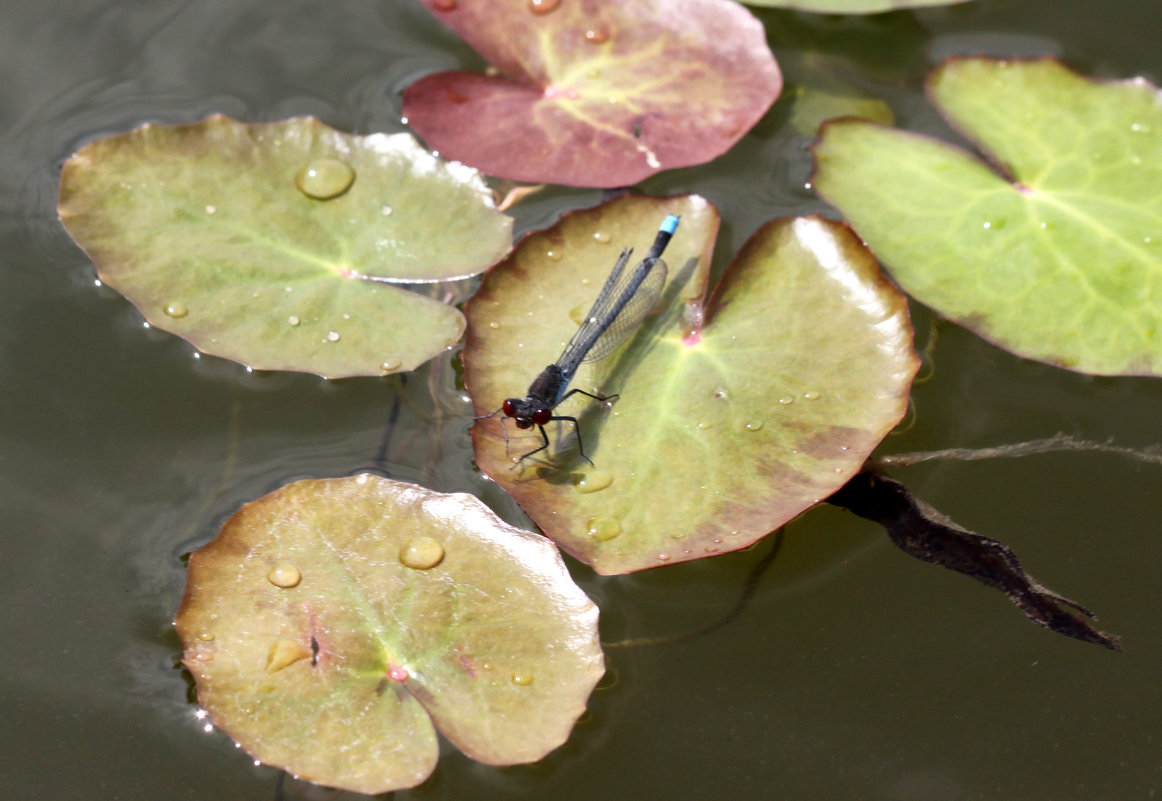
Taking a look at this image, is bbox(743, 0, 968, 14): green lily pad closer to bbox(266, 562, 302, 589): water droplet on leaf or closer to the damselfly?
the damselfly

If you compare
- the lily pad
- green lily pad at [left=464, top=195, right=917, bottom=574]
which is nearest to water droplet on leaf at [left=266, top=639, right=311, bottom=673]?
green lily pad at [left=464, top=195, right=917, bottom=574]

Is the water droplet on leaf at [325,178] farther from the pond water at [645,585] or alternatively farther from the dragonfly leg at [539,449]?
the dragonfly leg at [539,449]

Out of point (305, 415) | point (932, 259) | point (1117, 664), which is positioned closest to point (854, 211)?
point (932, 259)

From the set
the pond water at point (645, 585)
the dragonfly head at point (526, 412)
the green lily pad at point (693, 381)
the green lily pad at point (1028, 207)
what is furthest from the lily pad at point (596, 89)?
the dragonfly head at point (526, 412)

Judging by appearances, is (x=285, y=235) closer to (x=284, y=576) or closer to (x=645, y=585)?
(x=284, y=576)

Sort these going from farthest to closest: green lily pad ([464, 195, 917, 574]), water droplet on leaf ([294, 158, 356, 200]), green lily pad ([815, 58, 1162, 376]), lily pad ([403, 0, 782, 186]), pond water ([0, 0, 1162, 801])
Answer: lily pad ([403, 0, 782, 186])
water droplet on leaf ([294, 158, 356, 200])
green lily pad ([815, 58, 1162, 376])
green lily pad ([464, 195, 917, 574])
pond water ([0, 0, 1162, 801])

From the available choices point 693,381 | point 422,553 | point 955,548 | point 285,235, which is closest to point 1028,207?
point 955,548

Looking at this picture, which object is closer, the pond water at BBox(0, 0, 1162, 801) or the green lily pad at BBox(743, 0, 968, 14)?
the pond water at BBox(0, 0, 1162, 801)
